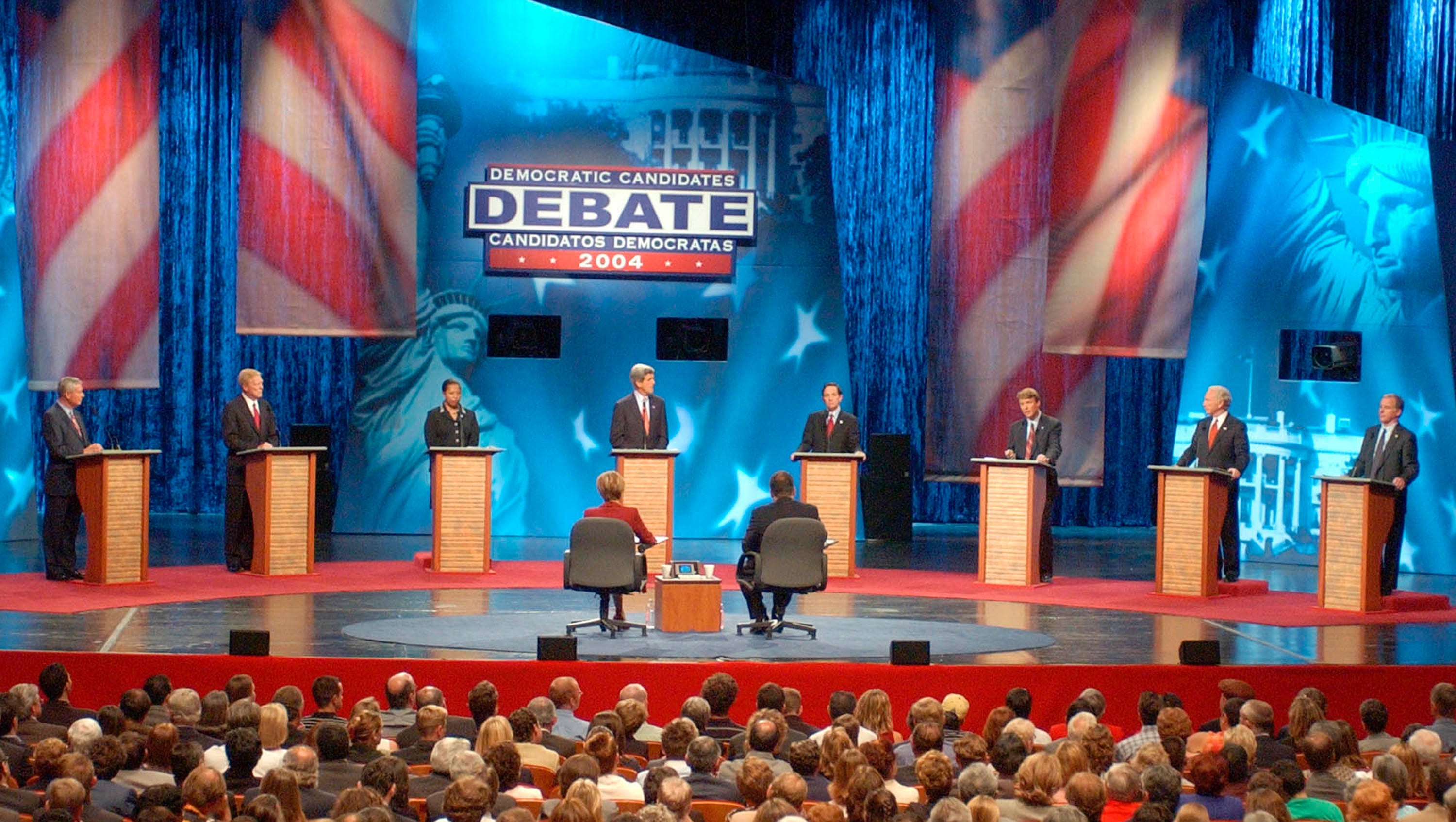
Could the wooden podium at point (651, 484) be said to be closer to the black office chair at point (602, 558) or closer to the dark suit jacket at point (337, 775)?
the black office chair at point (602, 558)

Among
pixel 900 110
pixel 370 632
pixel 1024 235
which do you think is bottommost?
pixel 370 632

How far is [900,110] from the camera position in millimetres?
16453

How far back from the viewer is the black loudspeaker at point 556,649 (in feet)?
25.7

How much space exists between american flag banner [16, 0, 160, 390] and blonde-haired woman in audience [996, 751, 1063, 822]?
8.61 m

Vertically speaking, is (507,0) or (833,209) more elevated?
(507,0)

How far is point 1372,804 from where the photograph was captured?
4.68m

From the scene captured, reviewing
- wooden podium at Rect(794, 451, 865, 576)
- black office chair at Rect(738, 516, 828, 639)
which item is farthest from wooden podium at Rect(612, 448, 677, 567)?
black office chair at Rect(738, 516, 828, 639)

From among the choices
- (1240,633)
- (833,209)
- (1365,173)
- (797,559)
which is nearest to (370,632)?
(797,559)

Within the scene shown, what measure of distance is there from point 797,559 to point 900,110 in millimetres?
8045

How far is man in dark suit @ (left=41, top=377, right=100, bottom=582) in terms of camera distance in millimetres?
10992

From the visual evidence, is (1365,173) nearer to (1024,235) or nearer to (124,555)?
(1024,235)

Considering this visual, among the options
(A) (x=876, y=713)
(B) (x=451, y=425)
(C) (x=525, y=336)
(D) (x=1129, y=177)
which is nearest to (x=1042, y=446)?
(D) (x=1129, y=177)

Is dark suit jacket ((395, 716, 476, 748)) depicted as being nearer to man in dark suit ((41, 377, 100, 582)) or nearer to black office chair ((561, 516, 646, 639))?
black office chair ((561, 516, 646, 639))

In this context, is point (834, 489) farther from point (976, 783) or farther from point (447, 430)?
point (976, 783)
